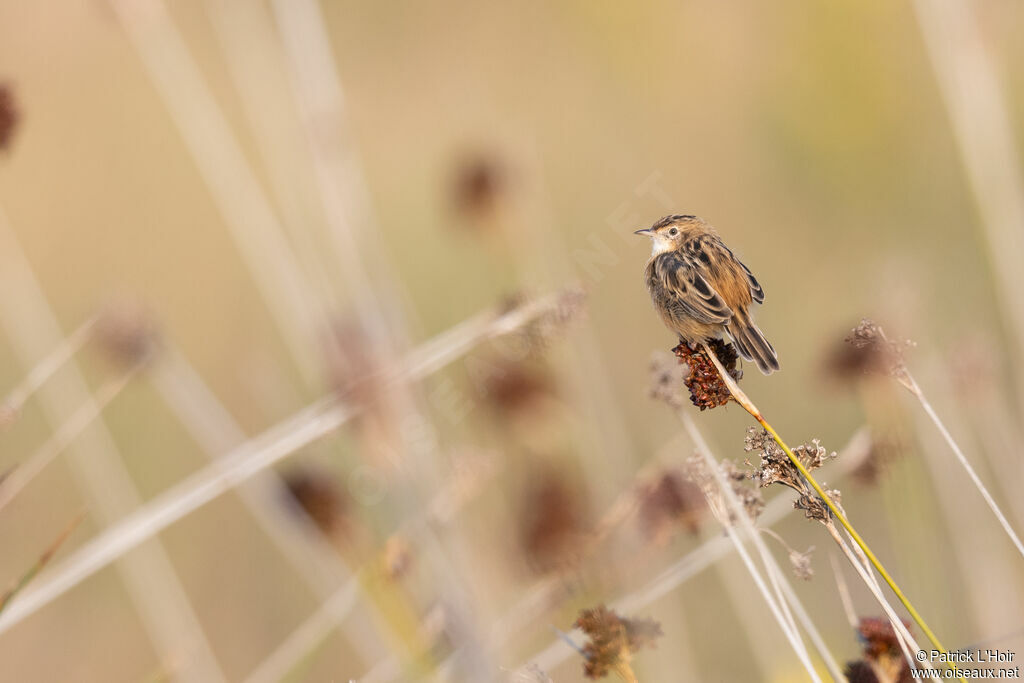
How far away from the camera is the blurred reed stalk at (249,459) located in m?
2.73

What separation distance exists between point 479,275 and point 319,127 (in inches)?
211

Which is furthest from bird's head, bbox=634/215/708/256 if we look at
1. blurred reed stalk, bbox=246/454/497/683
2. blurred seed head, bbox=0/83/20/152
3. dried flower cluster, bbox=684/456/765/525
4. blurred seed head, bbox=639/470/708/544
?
blurred seed head, bbox=0/83/20/152

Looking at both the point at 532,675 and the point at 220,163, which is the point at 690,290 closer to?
the point at 532,675

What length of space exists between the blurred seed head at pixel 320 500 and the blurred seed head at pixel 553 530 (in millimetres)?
442

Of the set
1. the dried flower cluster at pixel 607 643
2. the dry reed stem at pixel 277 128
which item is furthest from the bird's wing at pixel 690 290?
the dry reed stem at pixel 277 128

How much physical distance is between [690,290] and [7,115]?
178cm

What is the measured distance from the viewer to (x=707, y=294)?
2496 millimetres

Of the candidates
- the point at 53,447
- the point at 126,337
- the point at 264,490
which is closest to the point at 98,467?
the point at 126,337

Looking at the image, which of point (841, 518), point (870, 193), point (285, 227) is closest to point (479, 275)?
point (285, 227)

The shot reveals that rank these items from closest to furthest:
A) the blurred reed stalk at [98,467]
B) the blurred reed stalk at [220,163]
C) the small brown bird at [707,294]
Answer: the small brown bird at [707,294] → the blurred reed stalk at [98,467] → the blurred reed stalk at [220,163]

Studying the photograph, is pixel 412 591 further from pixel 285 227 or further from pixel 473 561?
pixel 285 227

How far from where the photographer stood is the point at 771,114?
9984 millimetres

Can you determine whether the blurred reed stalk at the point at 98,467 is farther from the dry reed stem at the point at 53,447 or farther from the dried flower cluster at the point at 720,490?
the dried flower cluster at the point at 720,490

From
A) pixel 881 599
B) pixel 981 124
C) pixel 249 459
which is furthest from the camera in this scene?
pixel 981 124
